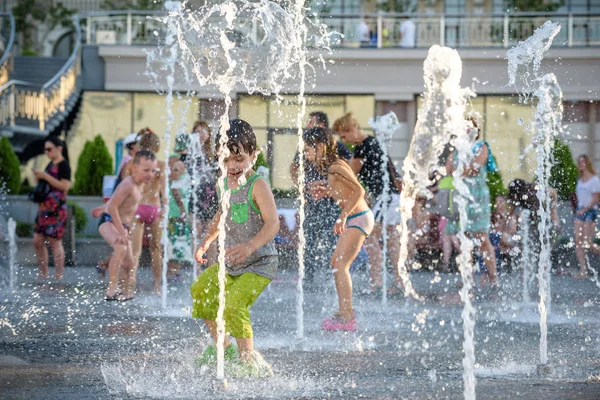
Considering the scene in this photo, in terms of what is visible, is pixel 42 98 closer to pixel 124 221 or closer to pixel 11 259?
pixel 11 259

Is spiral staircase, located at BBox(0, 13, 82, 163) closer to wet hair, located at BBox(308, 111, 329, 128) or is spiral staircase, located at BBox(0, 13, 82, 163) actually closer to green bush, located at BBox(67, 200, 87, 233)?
green bush, located at BBox(67, 200, 87, 233)

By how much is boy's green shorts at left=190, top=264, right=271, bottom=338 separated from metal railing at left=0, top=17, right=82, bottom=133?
15852 mm

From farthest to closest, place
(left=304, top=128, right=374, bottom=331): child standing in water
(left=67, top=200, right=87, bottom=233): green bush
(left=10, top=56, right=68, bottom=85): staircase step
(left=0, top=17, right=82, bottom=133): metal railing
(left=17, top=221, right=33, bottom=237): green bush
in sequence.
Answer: (left=10, top=56, right=68, bottom=85): staircase step < (left=0, top=17, right=82, bottom=133): metal railing < (left=67, top=200, right=87, bottom=233): green bush < (left=17, top=221, right=33, bottom=237): green bush < (left=304, top=128, right=374, bottom=331): child standing in water

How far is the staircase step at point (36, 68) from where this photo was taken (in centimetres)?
2680

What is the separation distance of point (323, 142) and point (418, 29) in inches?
777

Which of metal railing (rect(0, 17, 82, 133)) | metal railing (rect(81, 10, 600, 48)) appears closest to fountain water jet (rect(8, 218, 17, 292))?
metal railing (rect(0, 17, 82, 133))

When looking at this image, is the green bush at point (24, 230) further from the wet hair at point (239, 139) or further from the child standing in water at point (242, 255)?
the wet hair at point (239, 139)

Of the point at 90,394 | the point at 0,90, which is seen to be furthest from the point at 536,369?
the point at 0,90

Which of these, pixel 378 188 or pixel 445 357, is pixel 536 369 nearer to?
pixel 445 357

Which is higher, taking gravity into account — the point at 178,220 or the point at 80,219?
the point at 178,220

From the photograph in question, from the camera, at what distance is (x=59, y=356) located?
6.46 meters

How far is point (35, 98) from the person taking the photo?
74.1 feet

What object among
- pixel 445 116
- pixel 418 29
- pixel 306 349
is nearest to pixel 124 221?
pixel 306 349

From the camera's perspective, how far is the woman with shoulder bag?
40.1 feet
